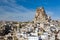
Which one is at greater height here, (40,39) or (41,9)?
(41,9)

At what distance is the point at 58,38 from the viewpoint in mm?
38188

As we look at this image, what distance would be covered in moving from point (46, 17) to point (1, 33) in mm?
34458

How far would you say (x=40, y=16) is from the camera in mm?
78812

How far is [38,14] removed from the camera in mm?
79125

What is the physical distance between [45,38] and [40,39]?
205 cm

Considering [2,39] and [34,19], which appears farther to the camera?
[34,19]

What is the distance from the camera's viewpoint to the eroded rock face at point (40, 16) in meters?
77.1

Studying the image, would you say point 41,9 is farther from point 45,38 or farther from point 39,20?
point 45,38

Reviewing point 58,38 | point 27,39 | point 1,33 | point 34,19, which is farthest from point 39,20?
point 27,39

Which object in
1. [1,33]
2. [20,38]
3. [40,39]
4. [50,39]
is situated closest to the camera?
[40,39]

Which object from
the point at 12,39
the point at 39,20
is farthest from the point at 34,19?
the point at 12,39

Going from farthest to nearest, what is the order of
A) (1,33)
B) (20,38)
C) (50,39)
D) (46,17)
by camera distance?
(46,17) → (1,33) → (20,38) → (50,39)

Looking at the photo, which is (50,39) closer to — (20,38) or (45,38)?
(45,38)

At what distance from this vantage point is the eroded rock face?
77.1 m
